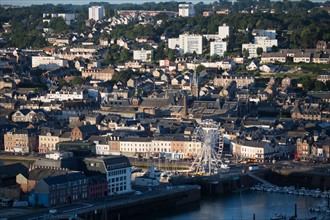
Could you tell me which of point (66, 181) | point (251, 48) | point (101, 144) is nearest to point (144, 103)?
point (101, 144)

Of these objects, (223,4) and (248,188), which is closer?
(248,188)

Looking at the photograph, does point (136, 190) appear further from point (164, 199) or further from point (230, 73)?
point (230, 73)

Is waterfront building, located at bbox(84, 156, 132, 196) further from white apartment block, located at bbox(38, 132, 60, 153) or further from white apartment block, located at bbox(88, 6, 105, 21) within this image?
white apartment block, located at bbox(88, 6, 105, 21)

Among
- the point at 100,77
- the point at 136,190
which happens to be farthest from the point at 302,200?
the point at 100,77

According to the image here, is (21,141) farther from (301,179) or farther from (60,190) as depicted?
(60,190)

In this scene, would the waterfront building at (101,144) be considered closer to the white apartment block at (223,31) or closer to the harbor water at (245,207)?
the harbor water at (245,207)

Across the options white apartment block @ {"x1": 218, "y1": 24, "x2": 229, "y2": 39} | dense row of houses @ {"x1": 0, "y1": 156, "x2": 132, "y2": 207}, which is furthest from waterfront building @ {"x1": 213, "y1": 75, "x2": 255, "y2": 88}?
dense row of houses @ {"x1": 0, "y1": 156, "x2": 132, "y2": 207}

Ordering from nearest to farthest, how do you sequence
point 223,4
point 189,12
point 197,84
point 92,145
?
point 92,145 < point 197,84 < point 189,12 < point 223,4
